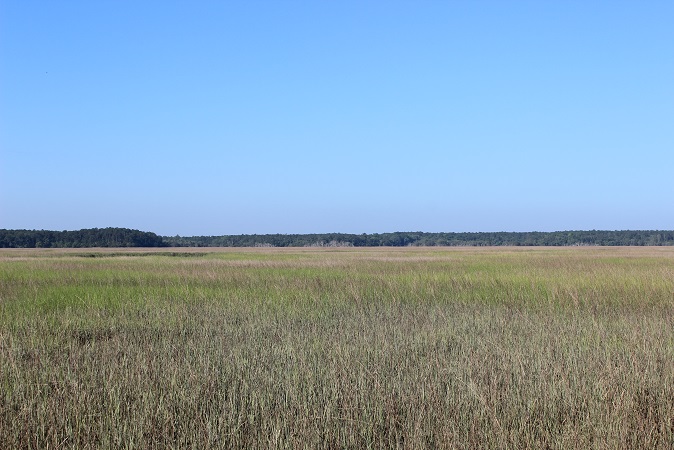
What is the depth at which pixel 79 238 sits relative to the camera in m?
90.0

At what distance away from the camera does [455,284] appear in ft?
55.5

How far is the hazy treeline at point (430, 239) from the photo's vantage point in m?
109

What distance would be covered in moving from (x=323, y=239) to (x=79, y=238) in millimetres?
41673

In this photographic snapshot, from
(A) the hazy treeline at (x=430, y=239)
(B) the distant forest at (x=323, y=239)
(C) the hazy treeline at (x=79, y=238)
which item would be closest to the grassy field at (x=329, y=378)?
(C) the hazy treeline at (x=79, y=238)

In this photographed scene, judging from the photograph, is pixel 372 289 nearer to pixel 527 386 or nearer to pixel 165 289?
pixel 165 289

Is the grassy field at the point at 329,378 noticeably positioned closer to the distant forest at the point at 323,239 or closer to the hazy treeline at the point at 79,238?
the hazy treeline at the point at 79,238

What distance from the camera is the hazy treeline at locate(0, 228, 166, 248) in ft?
277

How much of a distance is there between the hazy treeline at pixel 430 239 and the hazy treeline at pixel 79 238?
15976 mm

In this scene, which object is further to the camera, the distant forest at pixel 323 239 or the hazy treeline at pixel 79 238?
the distant forest at pixel 323 239

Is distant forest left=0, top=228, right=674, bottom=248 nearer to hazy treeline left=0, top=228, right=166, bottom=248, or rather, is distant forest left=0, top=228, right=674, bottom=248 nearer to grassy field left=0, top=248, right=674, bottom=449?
hazy treeline left=0, top=228, right=166, bottom=248

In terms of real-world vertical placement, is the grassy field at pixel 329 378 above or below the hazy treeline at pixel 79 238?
below

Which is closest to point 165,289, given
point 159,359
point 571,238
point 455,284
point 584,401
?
point 455,284

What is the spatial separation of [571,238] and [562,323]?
10946 cm

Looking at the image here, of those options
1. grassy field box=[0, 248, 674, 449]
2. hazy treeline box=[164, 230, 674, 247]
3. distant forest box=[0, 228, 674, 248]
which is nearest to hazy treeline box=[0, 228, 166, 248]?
distant forest box=[0, 228, 674, 248]
